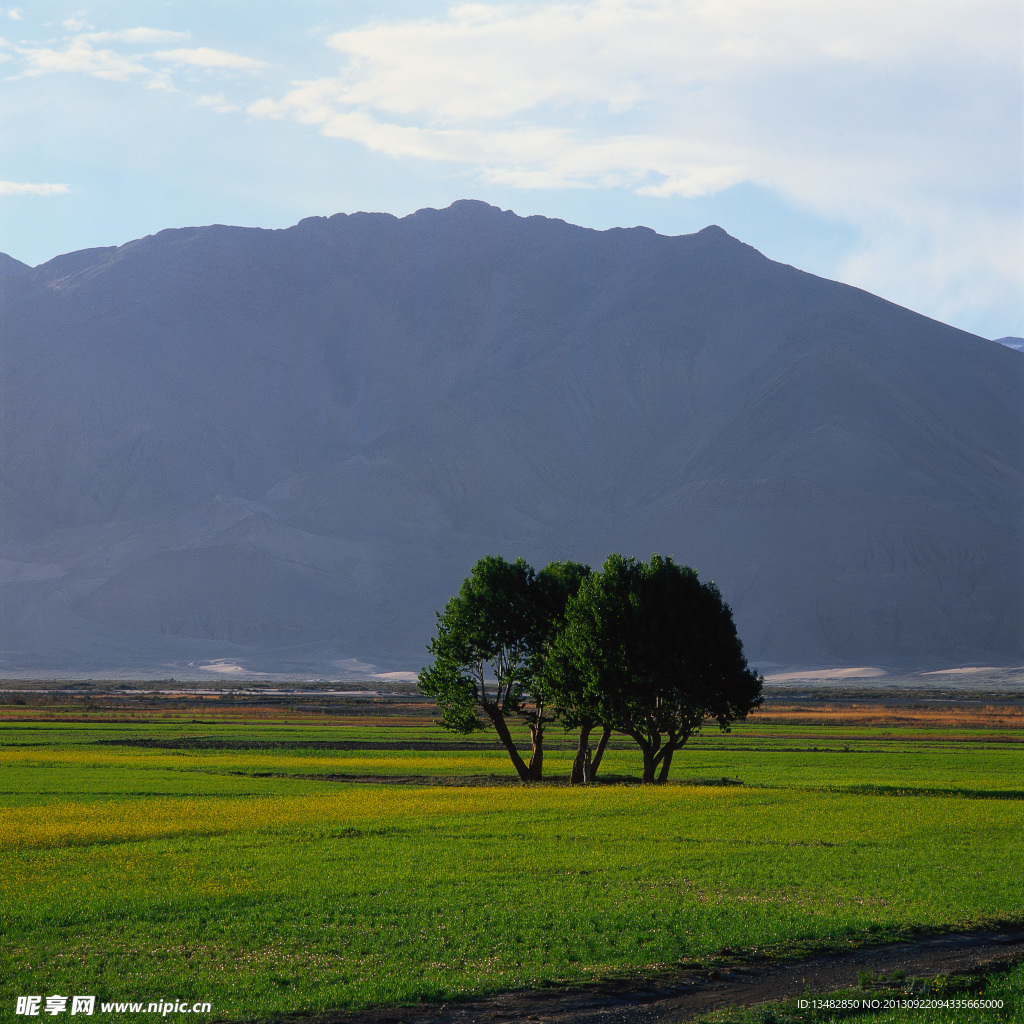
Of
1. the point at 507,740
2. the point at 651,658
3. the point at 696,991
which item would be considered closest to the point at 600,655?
the point at 651,658

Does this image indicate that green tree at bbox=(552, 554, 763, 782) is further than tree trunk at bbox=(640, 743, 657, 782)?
No

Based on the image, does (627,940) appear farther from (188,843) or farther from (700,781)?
(700,781)

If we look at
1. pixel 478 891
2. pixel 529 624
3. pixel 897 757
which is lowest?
pixel 897 757

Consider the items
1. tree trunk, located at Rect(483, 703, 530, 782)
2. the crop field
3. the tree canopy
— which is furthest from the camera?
tree trunk, located at Rect(483, 703, 530, 782)

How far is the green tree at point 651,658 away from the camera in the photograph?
51.2 meters

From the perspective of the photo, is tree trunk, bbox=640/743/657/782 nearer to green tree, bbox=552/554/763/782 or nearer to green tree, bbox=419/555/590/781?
green tree, bbox=552/554/763/782

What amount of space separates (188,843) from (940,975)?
2167 centimetres

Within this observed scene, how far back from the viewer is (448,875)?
85.9 ft

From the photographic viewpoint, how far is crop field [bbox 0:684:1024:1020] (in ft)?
60.2

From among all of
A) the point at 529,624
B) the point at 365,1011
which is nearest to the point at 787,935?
the point at 365,1011

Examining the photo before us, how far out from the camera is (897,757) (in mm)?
73125

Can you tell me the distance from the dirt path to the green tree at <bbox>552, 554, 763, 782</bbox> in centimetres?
3052

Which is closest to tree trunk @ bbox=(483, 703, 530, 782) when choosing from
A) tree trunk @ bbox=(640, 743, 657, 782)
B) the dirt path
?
tree trunk @ bbox=(640, 743, 657, 782)

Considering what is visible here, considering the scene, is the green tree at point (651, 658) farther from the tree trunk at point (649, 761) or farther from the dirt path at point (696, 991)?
the dirt path at point (696, 991)
